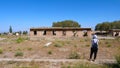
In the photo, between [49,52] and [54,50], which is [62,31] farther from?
[49,52]

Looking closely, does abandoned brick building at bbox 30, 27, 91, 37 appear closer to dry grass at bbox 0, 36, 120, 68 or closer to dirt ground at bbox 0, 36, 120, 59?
dirt ground at bbox 0, 36, 120, 59

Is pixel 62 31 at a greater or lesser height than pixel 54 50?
greater

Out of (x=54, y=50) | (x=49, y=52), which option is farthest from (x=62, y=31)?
(x=49, y=52)

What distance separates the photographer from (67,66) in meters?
9.69

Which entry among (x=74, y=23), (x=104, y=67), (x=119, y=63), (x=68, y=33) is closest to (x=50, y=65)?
(x=104, y=67)

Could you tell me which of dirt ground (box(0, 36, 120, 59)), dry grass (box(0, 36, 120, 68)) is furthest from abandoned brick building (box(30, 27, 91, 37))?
dry grass (box(0, 36, 120, 68))

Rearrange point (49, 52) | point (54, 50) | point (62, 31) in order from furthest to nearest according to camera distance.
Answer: point (62, 31) → point (54, 50) → point (49, 52)

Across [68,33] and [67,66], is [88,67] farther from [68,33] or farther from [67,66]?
[68,33]

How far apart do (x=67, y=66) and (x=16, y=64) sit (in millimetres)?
2652

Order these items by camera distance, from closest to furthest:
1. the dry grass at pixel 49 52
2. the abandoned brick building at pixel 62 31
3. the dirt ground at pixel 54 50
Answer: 1. the dry grass at pixel 49 52
2. the dirt ground at pixel 54 50
3. the abandoned brick building at pixel 62 31

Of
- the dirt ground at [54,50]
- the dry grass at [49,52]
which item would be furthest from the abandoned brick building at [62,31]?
the dry grass at [49,52]

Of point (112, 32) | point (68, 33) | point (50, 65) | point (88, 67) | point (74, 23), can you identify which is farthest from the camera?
point (74, 23)

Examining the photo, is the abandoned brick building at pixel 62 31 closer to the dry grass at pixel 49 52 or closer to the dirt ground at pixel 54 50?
the dirt ground at pixel 54 50

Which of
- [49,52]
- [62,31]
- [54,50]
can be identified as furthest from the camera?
[62,31]
